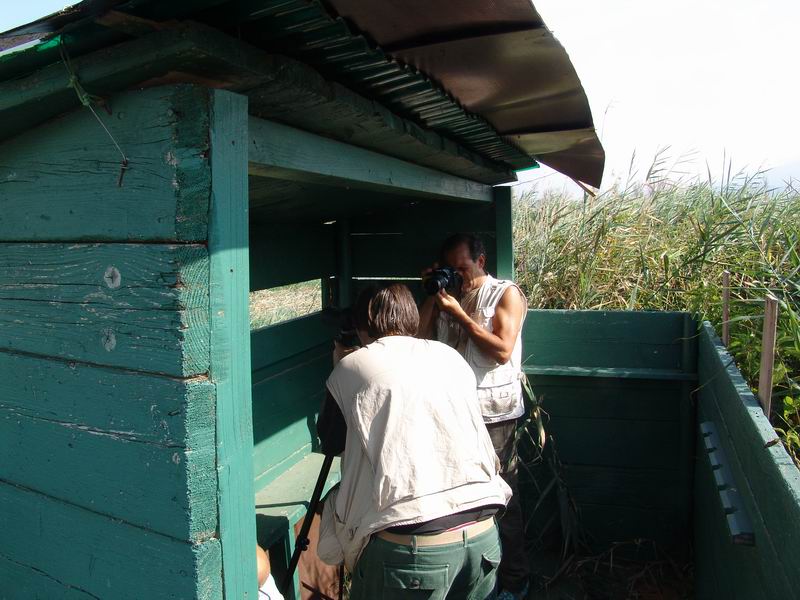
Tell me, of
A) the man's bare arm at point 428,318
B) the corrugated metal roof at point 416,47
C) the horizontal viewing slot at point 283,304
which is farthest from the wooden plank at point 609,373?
the corrugated metal roof at point 416,47

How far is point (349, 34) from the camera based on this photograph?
149 cm

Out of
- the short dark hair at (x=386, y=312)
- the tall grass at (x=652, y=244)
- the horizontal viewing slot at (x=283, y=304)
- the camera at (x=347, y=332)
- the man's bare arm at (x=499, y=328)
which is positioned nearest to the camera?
the short dark hair at (x=386, y=312)

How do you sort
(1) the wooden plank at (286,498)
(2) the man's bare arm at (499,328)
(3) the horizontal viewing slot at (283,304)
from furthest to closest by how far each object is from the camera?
(3) the horizontal viewing slot at (283,304) < (2) the man's bare arm at (499,328) < (1) the wooden plank at (286,498)

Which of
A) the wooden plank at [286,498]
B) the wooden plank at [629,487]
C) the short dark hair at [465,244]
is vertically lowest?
the wooden plank at [629,487]

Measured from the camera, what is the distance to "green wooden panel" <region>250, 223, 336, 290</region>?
3.56m

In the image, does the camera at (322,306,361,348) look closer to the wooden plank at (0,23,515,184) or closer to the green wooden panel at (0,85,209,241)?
the wooden plank at (0,23,515,184)

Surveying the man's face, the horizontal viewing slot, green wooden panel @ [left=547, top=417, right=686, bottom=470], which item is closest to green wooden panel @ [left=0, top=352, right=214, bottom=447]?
the man's face

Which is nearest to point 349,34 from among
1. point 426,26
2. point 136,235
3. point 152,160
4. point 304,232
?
point 426,26

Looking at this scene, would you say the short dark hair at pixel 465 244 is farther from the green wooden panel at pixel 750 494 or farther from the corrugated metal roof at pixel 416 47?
the green wooden panel at pixel 750 494

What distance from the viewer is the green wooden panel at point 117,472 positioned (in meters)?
1.54

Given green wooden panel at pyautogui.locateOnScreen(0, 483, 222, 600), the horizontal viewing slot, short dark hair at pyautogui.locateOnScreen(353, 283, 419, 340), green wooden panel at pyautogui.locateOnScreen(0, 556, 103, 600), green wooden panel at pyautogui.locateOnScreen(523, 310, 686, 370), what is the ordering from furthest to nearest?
the horizontal viewing slot
green wooden panel at pyautogui.locateOnScreen(523, 310, 686, 370)
short dark hair at pyautogui.locateOnScreen(353, 283, 419, 340)
green wooden panel at pyautogui.locateOnScreen(0, 556, 103, 600)
green wooden panel at pyautogui.locateOnScreen(0, 483, 222, 600)

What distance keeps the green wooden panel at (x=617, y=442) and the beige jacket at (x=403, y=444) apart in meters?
2.22

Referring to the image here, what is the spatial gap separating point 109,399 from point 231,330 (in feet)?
1.28

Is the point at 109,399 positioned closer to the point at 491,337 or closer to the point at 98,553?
the point at 98,553
